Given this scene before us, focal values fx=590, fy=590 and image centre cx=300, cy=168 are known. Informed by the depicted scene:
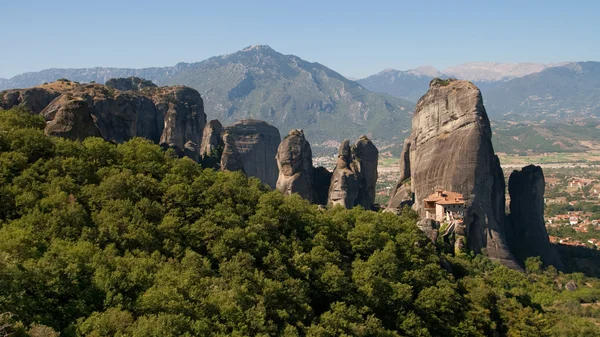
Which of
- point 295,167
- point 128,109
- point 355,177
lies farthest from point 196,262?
point 355,177

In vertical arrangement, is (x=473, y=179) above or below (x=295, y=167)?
below

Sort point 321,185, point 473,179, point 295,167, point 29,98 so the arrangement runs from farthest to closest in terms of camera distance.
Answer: point 321,185
point 295,167
point 29,98
point 473,179

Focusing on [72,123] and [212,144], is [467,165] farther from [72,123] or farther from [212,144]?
[72,123]

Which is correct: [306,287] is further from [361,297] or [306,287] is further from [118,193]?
[118,193]

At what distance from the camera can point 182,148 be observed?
69812 mm

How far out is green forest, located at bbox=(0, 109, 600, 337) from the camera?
21.7 m

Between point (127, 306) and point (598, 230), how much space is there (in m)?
89.9

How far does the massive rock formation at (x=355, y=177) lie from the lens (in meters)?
69.2

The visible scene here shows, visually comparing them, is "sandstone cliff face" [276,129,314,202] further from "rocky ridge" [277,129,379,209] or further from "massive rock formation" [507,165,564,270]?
"massive rock formation" [507,165,564,270]

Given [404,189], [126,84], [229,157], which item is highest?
[126,84]

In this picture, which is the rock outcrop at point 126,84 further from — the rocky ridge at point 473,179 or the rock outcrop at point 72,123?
the rock outcrop at point 72,123

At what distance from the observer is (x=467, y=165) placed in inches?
2368

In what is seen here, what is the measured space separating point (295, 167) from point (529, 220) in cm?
2745

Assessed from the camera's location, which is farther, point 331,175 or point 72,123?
point 331,175
